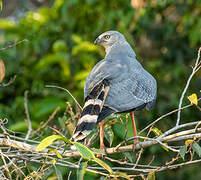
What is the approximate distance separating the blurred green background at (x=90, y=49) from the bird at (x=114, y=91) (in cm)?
227

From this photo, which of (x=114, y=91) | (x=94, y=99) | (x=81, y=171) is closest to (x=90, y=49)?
Result: (x=114, y=91)

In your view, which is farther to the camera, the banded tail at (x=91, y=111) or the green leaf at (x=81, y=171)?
the banded tail at (x=91, y=111)

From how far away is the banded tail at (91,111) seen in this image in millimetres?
3196

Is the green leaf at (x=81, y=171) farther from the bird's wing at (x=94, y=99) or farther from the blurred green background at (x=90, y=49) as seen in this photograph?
the blurred green background at (x=90, y=49)

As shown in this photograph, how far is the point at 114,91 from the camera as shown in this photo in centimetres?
371

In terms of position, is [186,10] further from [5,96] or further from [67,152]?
[67,152]

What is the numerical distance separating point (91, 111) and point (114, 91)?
16.6 inches

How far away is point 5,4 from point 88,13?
2.17 metres

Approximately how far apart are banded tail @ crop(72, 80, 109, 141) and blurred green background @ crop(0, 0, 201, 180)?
2561 mm

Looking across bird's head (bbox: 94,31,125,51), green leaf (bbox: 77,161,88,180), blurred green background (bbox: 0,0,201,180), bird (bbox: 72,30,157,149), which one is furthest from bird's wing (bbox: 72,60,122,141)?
blurred green background (bbox: 0,0,201,180)

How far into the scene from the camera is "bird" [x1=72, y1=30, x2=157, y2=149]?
3.36 m

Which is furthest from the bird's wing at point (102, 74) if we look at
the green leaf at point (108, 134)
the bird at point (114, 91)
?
the green leaf at point (108, 134)

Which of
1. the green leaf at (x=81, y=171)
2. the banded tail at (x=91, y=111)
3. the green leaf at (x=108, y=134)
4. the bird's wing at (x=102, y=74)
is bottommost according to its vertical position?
the green leaf at (x=108, y=134)

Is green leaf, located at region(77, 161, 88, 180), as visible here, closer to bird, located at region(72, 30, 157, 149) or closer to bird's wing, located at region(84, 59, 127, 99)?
bird, located at region(72, 30, 157, 149)
